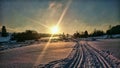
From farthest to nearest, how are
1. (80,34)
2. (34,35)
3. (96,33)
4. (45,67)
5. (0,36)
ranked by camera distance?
(80,34) → (96,33) → (34,35) → (0,36) → (45,67)

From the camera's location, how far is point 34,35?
117 metres

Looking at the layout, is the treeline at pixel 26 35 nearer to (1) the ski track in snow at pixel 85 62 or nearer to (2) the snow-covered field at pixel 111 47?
(2) the snow-covered field at pixel 111 47

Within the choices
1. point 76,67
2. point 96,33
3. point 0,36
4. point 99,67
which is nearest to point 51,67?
point 76,67

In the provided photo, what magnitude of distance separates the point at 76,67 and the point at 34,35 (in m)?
104

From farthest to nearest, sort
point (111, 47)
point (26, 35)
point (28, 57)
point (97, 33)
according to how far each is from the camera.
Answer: point (97, 33)
point (26, 35)
point (111, 47)
point (28, 57)

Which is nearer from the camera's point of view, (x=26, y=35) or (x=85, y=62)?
(x=85, y=62)

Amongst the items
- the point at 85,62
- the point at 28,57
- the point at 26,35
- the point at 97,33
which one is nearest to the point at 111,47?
the point at 28,57

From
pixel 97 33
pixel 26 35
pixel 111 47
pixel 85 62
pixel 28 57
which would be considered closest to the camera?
pixel 85 62

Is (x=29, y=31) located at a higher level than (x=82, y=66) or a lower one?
higher

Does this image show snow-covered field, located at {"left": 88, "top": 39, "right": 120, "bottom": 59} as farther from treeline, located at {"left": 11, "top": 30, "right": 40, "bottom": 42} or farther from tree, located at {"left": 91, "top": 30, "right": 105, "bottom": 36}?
tree, located at {"left": 91, "top": 30, "right": 105, "bottom": 36}

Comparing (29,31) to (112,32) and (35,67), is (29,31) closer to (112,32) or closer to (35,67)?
(112,32)

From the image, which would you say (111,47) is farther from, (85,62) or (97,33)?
(97,33)

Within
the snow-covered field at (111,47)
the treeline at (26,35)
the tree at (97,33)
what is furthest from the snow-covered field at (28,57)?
the tree at (97,33)

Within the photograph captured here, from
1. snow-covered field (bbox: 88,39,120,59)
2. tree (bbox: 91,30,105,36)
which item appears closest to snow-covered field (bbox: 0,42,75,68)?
snow-covered field (bbox: 88,39,120,59)
